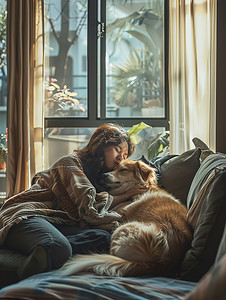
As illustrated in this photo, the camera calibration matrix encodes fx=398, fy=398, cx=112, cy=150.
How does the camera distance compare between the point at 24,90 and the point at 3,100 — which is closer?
the point at 24,90

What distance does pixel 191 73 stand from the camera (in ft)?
12.2

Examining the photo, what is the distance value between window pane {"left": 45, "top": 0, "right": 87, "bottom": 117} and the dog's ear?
195 cm

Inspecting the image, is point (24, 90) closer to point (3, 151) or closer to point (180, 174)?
point (3, 151)

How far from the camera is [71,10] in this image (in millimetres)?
4152

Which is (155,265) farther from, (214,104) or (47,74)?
(47,74)

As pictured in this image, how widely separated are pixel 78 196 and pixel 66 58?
2.41m

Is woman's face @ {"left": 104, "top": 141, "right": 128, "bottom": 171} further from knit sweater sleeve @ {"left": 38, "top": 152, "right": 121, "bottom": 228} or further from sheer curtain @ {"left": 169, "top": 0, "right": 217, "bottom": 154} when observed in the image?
sheer curtain @ {"left": 169, "top": 0, "right": 217, "bottom": 154}

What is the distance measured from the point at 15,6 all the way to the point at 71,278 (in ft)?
10.7

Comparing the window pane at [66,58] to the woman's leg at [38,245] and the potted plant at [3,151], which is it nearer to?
the potted plant at [3,151]

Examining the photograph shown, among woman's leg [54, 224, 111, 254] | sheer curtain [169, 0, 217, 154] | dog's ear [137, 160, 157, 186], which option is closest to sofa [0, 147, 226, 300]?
woman's leg [54, 224, 111, 254]

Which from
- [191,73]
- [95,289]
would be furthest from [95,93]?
[95,289]

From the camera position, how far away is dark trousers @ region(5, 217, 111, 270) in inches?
64.8

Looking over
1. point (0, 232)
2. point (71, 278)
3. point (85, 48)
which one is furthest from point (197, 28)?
point (71, 278)

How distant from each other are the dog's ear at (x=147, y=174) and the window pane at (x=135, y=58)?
1.88 meters
